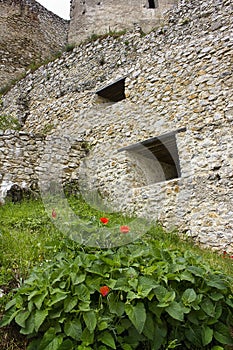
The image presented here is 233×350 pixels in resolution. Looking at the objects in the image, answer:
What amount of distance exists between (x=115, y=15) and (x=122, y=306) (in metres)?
11.5

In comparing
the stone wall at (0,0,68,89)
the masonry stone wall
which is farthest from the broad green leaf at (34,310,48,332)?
the stone wall at (0,0,68,89)

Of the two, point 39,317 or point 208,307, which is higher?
point 39,317

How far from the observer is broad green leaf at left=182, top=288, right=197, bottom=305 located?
1.99m

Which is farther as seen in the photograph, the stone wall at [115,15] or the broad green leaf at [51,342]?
the stone wall at [115,15]

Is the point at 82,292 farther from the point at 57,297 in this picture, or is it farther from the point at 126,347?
the point at 126,347

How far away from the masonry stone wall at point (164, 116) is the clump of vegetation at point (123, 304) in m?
2.54

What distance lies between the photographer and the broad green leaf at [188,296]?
78.2 inches

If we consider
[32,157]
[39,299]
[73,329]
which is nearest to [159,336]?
[73,329]

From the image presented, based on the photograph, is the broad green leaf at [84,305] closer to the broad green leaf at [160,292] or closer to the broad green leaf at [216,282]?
the broad green leaf at [160,292]

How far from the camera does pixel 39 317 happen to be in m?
1.83

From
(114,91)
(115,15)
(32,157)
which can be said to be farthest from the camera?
(115,15)

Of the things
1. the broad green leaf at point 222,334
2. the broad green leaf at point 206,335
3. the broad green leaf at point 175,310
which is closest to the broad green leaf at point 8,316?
the broad green leaf at point 175,310

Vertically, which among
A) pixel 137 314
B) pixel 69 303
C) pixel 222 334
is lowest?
pixel 222 334

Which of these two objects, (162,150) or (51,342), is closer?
(51,342)
